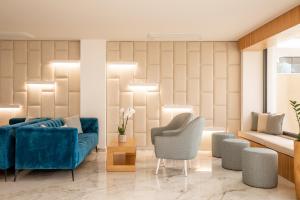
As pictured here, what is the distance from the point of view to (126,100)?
255 inches

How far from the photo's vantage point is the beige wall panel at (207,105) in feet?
21.2

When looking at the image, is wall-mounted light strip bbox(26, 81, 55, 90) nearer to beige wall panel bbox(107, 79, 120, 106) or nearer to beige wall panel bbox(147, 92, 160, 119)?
beige wall panel bbox(107, 79, 120, 106)

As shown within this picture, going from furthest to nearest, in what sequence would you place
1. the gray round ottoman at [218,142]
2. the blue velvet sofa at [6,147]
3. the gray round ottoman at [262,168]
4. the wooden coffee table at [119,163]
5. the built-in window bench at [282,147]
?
the gray round ottoman at [218,142], the wooden coffee table at [119,163], the built-in window bench at [282,147], the blue velvet sofa at [6,147], the gray round ottoman at [262,168]

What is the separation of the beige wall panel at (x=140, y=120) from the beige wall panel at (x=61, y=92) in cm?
171

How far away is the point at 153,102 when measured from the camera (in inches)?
255

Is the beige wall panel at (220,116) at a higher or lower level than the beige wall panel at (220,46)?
lower

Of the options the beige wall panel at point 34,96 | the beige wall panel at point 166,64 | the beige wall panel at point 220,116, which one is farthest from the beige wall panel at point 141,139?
the beige wall panel at point 34,96

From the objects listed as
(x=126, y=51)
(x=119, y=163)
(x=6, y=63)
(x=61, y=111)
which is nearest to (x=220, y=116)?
(x=126, y=51)

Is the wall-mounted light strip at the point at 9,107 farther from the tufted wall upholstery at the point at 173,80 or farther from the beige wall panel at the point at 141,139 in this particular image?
the beige wall panel at the point at 141,139

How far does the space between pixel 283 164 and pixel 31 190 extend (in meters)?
3.70

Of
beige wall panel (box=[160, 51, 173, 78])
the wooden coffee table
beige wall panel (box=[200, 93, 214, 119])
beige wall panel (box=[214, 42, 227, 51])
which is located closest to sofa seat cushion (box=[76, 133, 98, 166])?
the wooden coffee table

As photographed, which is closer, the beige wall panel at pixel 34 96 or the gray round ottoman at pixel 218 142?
the gray round ottoman at pixel 218 142

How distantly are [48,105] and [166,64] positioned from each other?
294 cm

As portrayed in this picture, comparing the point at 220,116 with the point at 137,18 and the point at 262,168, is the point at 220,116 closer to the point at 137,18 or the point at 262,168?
the point at 262,168
